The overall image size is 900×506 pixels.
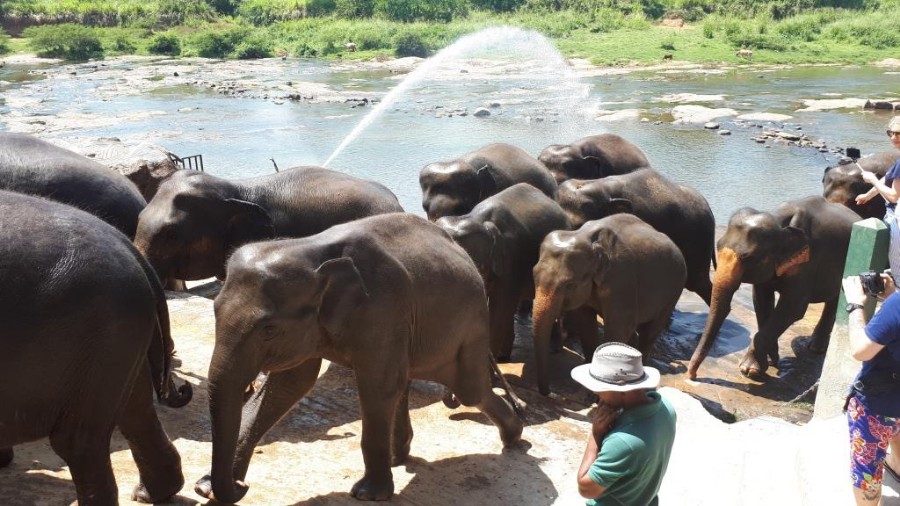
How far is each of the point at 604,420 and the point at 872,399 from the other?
62.9 inches

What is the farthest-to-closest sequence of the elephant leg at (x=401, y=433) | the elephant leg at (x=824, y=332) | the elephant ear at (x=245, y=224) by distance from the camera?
the elephant leg at (x=824, y=332) → the elephant ear at (x=245, y=224) → the elephant leg at (x=401, y=433)

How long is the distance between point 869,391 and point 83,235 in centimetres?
331

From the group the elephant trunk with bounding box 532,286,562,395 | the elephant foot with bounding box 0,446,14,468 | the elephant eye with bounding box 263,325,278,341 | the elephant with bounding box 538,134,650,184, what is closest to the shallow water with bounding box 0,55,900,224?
the elephant with bounding box 538,134,650,184

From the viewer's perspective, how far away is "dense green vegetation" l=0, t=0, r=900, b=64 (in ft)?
129

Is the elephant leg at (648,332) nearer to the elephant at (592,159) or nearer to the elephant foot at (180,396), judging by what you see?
the elephant at (592,159)

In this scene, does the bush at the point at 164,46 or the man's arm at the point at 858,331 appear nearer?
the man's arm at the point at 858,331

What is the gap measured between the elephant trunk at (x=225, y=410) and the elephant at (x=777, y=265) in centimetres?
497

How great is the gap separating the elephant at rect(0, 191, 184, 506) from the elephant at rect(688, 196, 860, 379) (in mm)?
5444

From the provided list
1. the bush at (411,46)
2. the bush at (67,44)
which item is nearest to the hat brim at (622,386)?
the bush at (411,46)

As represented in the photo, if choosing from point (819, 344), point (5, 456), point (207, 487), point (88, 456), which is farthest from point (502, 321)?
point (88, 456)

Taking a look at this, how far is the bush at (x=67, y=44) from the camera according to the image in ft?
136

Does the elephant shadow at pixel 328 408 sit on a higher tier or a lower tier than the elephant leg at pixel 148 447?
lower

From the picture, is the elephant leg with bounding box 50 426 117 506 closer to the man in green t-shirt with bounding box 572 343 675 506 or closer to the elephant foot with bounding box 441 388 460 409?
the man in green t-shirt with bounding box 572 343 675 506

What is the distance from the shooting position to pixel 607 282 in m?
7.60
